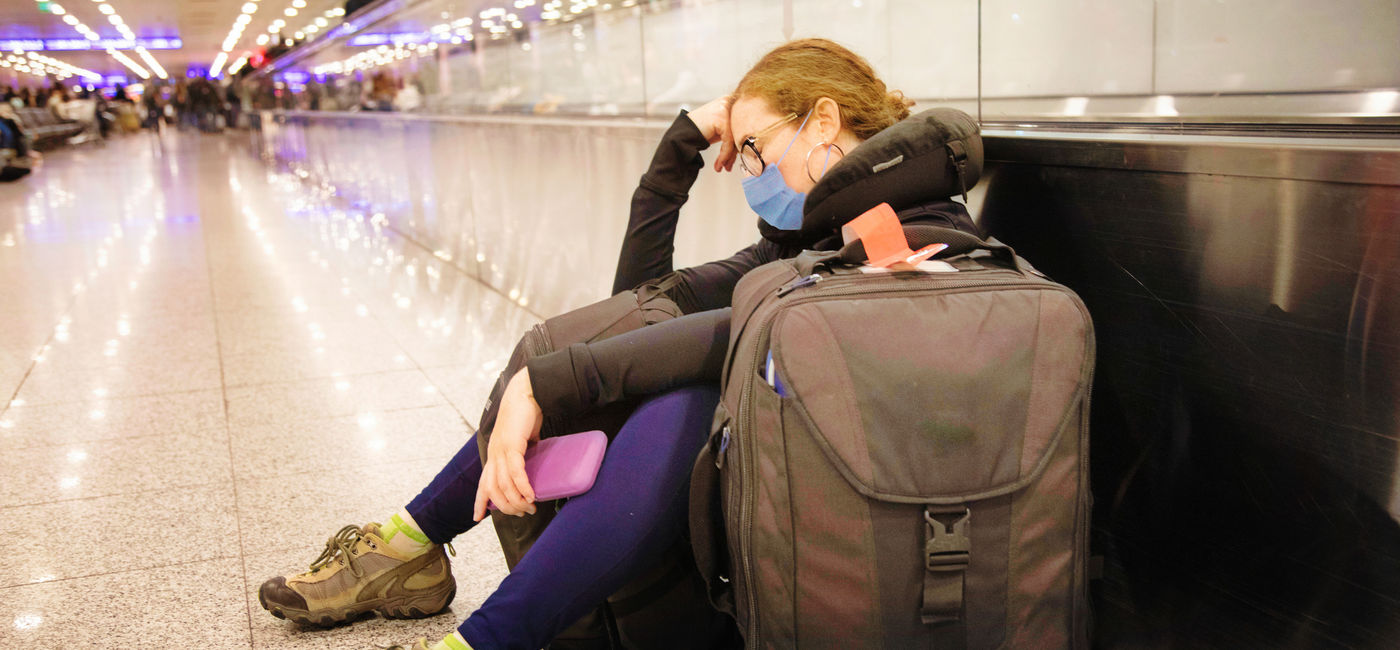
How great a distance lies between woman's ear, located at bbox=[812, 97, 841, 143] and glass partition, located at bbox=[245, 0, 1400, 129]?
0.51 meters

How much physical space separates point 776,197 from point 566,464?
64 cm

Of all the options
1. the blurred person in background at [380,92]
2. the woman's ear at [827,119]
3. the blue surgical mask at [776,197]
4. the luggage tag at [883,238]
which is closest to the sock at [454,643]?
the luggage tag at [883,238]

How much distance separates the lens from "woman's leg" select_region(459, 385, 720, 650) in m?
1.44

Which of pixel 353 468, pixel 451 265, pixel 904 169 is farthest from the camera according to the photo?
pixel 451 265

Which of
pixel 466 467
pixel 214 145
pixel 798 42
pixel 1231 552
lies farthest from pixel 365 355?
pixel 214 145

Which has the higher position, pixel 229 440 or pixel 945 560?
pixel 945 560

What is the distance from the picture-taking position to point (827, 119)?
1757 mm

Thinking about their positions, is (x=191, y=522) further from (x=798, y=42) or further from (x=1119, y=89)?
(x=1119, y=89)

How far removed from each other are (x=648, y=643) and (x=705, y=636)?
0.11m

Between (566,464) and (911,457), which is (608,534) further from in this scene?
(911,457)

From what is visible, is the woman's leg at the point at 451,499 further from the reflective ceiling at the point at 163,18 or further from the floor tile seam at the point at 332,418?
the reflective ceiling at the point at 163,18

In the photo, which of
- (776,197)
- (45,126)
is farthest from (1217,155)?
(45,126)

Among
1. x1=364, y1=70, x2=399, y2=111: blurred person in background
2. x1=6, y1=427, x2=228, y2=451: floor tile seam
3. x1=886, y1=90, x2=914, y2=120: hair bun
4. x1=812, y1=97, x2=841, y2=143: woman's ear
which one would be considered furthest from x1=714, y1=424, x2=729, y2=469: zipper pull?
x1=364, y1=70, x2=399, y2=111: blurred person in background

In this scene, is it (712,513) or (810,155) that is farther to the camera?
(810,155)
